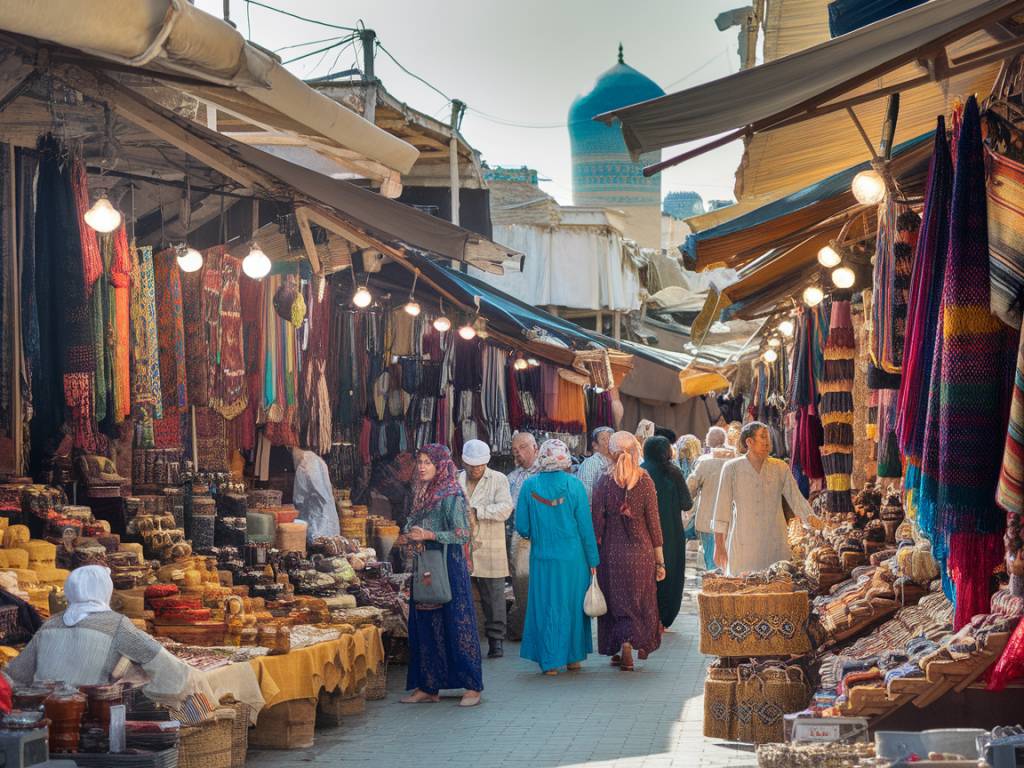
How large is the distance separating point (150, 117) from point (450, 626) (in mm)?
3530

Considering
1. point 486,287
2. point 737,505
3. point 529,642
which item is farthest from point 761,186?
point 486,287

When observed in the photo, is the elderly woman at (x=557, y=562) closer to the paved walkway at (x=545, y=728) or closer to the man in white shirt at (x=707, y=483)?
the paved walkway at (x=545, y=728)

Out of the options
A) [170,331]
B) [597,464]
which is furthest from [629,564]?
[170,331]

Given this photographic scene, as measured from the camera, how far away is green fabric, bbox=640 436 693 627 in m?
11.9

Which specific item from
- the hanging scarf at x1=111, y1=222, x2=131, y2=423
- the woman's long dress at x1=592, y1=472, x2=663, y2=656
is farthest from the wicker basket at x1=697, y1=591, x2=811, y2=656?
the hanging scarf at x1=111, y1=222, x2=131, y2=423

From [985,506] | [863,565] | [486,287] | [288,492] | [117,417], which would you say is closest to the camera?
[985,506]

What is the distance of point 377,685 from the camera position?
31.3ft

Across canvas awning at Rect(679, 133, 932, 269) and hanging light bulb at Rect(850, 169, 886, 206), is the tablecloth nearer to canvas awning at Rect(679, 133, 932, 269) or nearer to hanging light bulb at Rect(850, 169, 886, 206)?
canvas awning at Rect(679, 133, 932, 269)

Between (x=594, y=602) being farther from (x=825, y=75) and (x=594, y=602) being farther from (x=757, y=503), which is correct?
(x=825, y=75)

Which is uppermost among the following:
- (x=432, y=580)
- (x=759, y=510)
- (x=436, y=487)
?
(x=436, y=487)

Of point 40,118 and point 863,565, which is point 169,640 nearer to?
point 40,118

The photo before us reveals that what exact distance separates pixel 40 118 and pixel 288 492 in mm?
5025

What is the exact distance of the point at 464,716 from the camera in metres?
8.87

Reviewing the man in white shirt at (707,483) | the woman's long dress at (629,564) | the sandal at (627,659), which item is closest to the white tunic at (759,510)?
the woman's long dress at (629,564)
